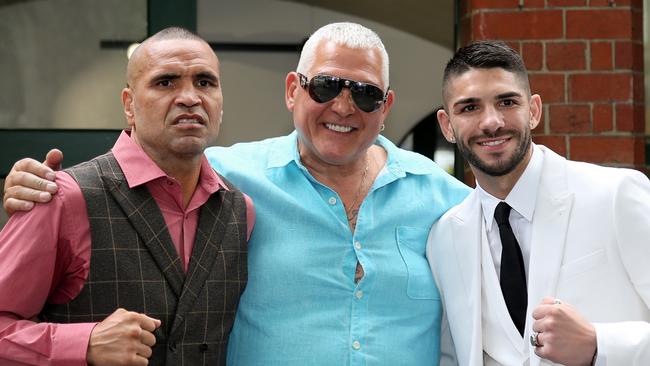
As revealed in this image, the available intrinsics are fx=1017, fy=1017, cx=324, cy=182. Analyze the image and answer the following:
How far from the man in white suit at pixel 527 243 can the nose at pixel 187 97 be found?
3.03 feet

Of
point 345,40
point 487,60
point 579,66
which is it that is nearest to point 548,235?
point 487,60

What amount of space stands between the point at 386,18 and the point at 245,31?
830 millimetres

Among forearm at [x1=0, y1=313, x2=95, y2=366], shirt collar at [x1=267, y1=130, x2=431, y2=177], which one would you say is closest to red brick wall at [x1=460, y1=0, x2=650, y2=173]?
shirt collar at [x1=267, y1=130, x2=431, y2=177]

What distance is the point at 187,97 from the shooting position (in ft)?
10.0

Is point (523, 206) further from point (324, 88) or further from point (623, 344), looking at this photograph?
point (324, 88)

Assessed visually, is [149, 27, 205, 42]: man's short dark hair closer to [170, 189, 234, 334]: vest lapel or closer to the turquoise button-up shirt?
[170, 189, 234, 334]: vest lapel

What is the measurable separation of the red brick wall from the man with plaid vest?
1.85 meters

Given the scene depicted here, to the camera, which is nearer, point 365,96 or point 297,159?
point 365,96

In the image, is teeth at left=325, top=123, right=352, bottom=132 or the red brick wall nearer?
teeth at left=325, top=123, right=352, bottom=132

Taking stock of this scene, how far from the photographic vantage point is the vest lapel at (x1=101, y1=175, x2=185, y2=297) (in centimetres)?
296

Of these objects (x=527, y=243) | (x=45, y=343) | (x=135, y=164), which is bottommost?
(x=45, y=343)

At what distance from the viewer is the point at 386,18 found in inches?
235

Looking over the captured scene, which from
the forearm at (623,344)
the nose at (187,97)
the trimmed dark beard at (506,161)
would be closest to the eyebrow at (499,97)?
the trimmed dark beard at (506,161)

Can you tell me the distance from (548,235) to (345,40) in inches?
37.7
